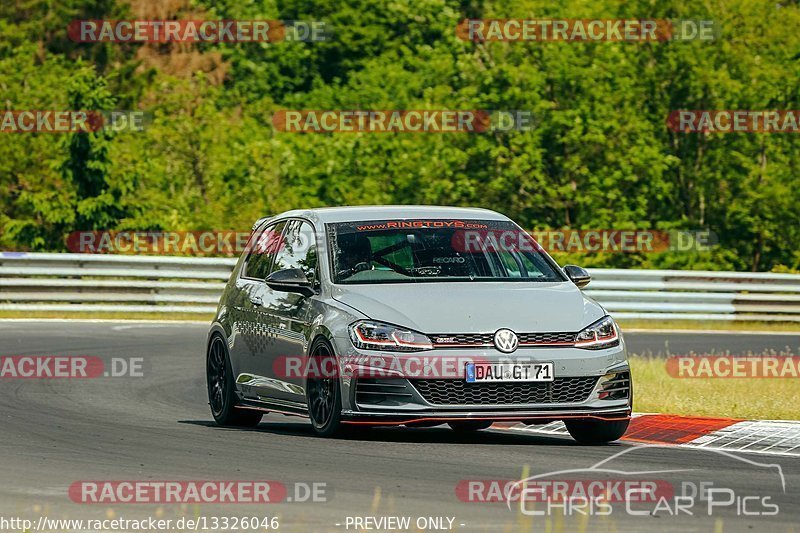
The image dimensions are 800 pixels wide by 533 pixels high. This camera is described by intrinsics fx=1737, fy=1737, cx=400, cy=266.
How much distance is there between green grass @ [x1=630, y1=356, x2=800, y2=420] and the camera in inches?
556

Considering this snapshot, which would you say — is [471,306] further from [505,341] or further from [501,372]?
[501,372]

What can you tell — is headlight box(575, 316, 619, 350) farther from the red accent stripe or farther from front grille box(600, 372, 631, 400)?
the red accent stripe

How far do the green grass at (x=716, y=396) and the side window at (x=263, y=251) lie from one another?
11.3 feet

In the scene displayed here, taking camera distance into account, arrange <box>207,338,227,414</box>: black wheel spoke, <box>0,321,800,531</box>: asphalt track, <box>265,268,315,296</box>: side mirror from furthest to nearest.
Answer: <box>207,338,227,414</box>: black wheel spoke
<box>265,268,315,296</box>: side mirror
<box>0,321,800,531</box>: asphalt track

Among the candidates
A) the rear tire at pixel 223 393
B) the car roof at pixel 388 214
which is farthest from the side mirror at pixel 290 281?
the rear tire at pixel 223 393

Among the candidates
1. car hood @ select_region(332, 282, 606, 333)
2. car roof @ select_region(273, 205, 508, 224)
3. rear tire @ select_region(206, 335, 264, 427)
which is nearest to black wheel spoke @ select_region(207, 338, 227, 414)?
rear tire @ select_region(206, 335, 264, 427)

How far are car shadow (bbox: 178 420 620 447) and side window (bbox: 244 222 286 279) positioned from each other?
120cm

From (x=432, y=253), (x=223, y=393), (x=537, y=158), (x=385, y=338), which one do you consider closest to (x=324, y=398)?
(x=385, y=338)

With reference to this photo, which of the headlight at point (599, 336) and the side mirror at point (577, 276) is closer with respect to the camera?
the headlight at point (599, 336)

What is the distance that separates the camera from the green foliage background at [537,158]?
37.1 metres

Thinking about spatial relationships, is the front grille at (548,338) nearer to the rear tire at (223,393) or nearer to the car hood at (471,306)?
the car hood at (471,306)

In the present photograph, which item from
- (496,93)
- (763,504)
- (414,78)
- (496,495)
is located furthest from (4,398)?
(414,78)

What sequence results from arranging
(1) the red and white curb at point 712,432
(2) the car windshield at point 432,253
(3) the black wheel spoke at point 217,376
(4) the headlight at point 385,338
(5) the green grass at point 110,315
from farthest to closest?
(5) the green grass at point 110,315
(3) the black wheel spoke at point 217,376
(2) the car windshield at point 432,253
(1) the red and white curb at point 712,432
(4) the headlight at point 385,338

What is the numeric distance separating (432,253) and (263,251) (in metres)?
1.84
